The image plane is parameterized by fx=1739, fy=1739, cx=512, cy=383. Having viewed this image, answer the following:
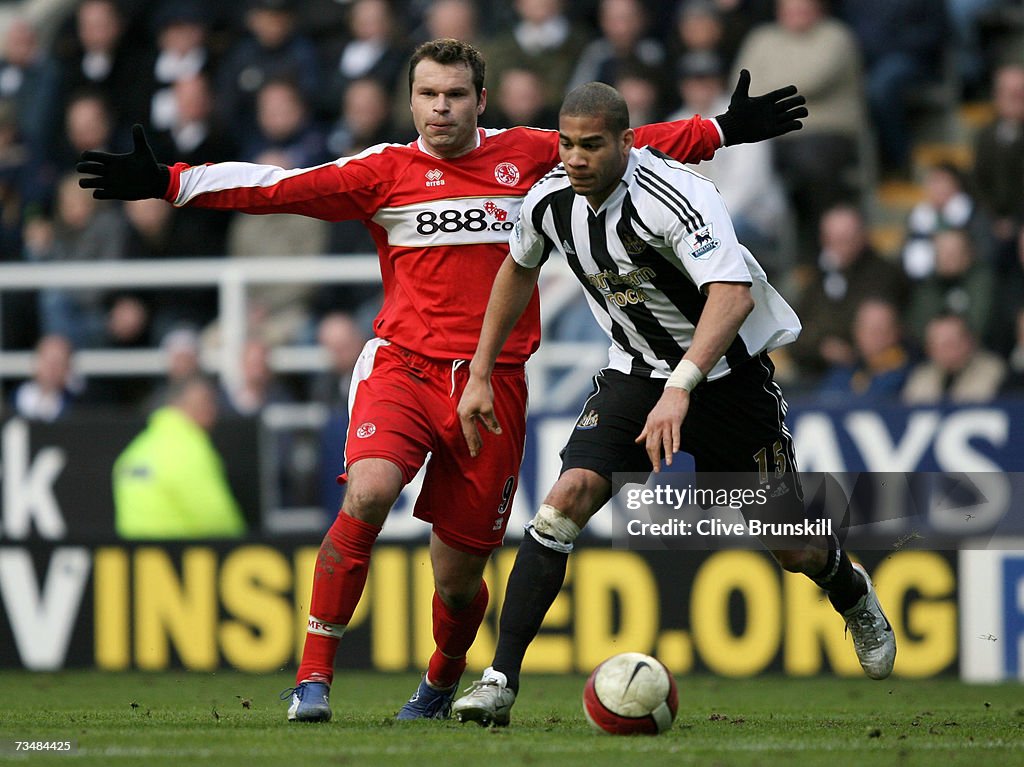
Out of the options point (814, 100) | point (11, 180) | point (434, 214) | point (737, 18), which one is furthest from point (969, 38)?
point (11, 180)

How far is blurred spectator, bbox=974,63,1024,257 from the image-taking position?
11.0m

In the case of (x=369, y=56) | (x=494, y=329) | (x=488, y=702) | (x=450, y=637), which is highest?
(x=369, y=56)

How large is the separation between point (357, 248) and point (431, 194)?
5.07 metres

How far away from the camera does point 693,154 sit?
21.9 feet

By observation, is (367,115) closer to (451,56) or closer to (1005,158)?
(1005,158)

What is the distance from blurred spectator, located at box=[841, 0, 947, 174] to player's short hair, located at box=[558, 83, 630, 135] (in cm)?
657

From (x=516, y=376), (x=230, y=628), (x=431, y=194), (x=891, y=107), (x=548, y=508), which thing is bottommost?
(x=230, y=628)

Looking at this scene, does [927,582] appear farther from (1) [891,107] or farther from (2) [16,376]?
(2) [16,376]

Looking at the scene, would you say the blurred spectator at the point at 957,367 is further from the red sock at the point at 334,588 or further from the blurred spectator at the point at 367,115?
the red sock at the point at 334,588

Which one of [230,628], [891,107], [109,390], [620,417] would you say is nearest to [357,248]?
[109,390]

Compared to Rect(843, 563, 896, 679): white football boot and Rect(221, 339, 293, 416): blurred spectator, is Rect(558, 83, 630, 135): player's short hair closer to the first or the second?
Rect(843, 563, 896, 679): white football boot

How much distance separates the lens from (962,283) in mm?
10727

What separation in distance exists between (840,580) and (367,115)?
6.23 m

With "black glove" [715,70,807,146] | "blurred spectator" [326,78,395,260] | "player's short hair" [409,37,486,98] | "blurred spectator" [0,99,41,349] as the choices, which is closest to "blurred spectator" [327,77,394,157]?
"blurred spectator" [326,78,395,260]
